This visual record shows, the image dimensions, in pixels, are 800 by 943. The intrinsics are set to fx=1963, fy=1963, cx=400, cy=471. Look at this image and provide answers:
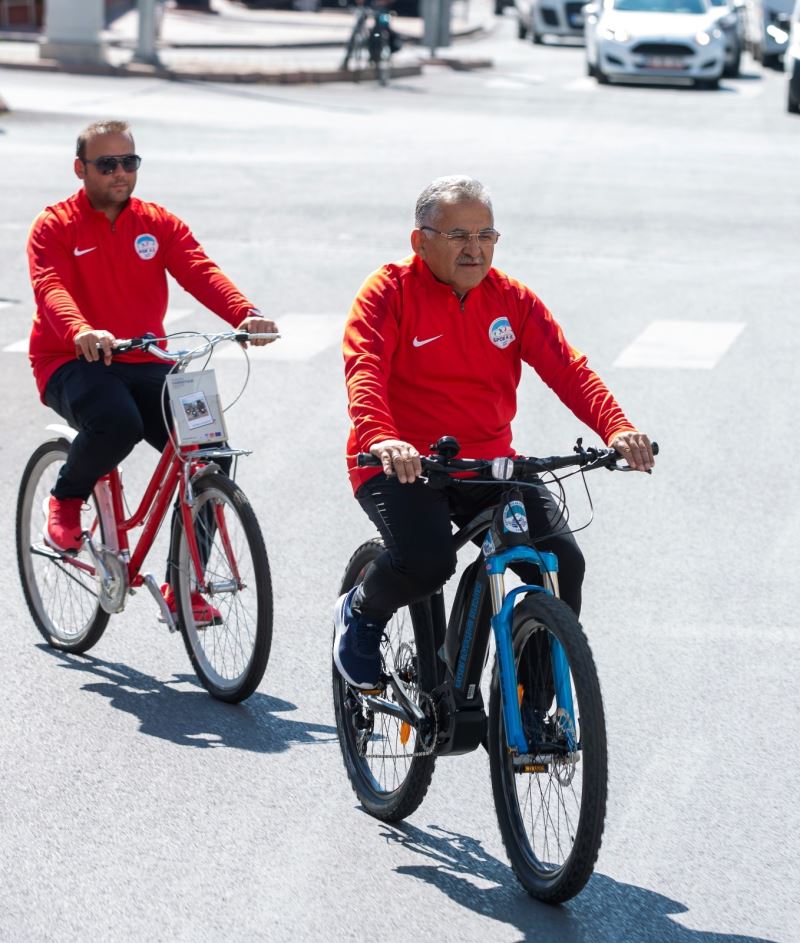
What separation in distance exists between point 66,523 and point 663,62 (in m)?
27.5

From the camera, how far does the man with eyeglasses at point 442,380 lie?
16.5 ft

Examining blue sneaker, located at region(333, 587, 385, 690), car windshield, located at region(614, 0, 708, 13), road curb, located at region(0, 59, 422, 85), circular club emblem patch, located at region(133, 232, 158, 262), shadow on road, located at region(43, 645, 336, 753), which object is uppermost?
circular club emblem patch, located at region(133, 232, 158, 262)

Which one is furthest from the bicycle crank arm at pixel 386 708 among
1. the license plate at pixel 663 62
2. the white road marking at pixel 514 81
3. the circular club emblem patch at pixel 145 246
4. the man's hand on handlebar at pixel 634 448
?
the license plate at pixel 663 62

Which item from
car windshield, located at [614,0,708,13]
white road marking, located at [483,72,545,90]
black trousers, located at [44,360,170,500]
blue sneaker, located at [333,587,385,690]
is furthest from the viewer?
car windshield, located at [614,0,708,13]

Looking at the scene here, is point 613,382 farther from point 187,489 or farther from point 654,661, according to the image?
point 187,489

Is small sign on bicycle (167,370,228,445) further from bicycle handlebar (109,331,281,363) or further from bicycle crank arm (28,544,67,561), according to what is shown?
bicycle crank arm (28,544,67,561)

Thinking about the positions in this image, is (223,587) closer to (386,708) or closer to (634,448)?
(386,708)

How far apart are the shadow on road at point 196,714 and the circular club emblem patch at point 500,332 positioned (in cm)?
153

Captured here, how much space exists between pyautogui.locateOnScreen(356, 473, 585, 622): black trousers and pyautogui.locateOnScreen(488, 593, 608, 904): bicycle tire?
283mm

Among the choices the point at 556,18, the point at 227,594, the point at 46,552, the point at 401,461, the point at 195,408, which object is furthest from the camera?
the point at 556,18

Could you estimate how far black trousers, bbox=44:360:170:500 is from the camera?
6.42 m

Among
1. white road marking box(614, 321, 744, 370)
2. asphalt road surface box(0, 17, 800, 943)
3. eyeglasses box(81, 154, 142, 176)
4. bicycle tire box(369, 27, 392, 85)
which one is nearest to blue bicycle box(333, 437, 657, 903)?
asphalt road surface box(0, 17, 800, 943)

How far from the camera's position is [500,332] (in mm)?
5207

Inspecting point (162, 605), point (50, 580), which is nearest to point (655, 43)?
point (50, 580)
